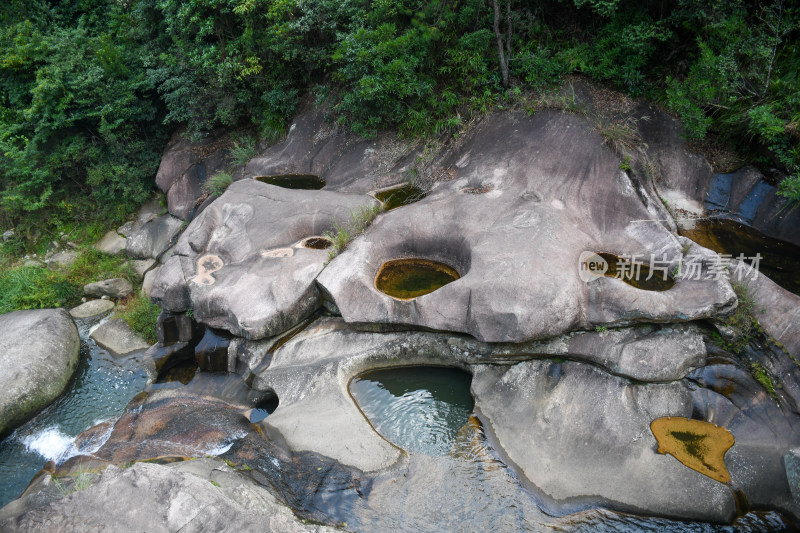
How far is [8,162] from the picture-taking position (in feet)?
44.1

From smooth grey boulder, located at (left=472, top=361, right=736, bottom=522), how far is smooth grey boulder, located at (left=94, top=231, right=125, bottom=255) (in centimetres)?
1141

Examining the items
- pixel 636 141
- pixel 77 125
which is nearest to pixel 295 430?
pixel 636 141

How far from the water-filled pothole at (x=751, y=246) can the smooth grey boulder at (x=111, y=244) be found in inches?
557

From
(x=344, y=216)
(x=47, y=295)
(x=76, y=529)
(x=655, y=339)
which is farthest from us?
(x=47, y=295)

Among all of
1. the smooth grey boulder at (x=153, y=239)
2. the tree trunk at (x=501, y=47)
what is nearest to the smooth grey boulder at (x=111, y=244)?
the smooth grey boulder at (x=153, y=239)

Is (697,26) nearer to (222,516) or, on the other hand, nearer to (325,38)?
(325,38)

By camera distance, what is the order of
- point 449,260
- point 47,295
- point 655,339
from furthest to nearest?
point 47,295, point 449,260, point 655,339

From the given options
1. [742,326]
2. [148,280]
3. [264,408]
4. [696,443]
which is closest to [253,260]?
[264,408]

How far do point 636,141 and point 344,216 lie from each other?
6.19 m

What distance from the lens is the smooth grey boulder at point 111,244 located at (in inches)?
539

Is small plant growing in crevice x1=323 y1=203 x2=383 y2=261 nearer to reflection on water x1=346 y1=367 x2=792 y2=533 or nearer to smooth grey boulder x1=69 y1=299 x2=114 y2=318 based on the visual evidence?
reflection on water x1=346 y1=367 x2=792 y2=533

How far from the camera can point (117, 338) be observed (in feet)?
35.7

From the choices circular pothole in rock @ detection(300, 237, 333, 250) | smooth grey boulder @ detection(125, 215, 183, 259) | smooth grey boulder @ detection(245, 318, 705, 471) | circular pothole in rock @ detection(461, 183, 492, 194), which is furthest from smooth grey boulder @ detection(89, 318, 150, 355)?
circular pothole in rock @ detection(461, 183, 492, 194)

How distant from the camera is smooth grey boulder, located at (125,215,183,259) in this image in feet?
43.5
